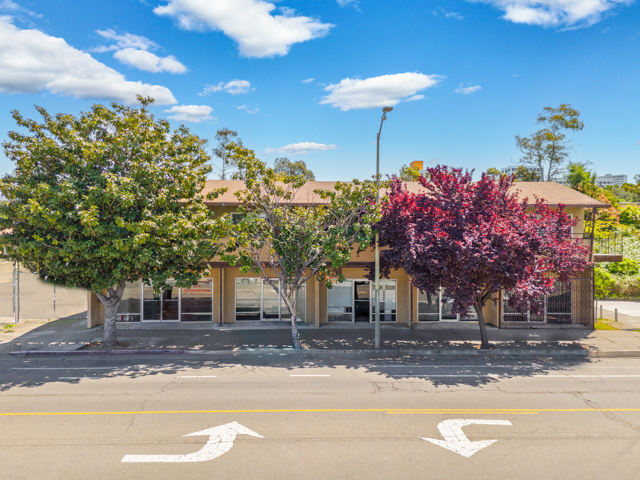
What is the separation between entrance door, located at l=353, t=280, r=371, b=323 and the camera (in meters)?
19.6

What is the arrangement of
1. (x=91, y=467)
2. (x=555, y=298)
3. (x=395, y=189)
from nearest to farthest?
(x=91, y=467), (x=395, y=189), (x=555, y=298)

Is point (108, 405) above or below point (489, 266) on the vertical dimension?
below

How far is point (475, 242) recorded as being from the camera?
12945 mm

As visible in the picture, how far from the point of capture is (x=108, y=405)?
9.51 meters

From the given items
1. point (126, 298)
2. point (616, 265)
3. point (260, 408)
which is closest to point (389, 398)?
point (260, 408)

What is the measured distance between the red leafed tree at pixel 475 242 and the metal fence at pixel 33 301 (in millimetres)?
13810

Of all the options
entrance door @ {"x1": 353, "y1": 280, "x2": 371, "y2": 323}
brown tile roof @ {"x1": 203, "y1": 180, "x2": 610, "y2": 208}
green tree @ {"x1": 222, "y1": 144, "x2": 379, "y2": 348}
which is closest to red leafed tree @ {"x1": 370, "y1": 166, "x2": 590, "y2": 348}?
green tree @ {"x1": 222, "y1": 144, "x2": 379, "y2": 348}

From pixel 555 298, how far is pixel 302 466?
16.8 m

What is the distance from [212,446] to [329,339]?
30.3ft

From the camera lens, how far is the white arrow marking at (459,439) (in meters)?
7.46

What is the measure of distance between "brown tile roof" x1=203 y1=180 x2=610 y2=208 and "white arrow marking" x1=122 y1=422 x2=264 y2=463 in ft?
35.1

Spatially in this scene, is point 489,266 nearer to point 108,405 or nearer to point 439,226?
point 439,226

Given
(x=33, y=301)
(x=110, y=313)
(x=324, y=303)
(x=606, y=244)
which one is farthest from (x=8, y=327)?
(x=606, y=244)

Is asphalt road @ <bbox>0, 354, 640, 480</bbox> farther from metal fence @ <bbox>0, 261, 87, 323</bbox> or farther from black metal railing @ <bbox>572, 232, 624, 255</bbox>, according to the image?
metal fence @ <bbox>0, 261, 87, 323</bbox>
